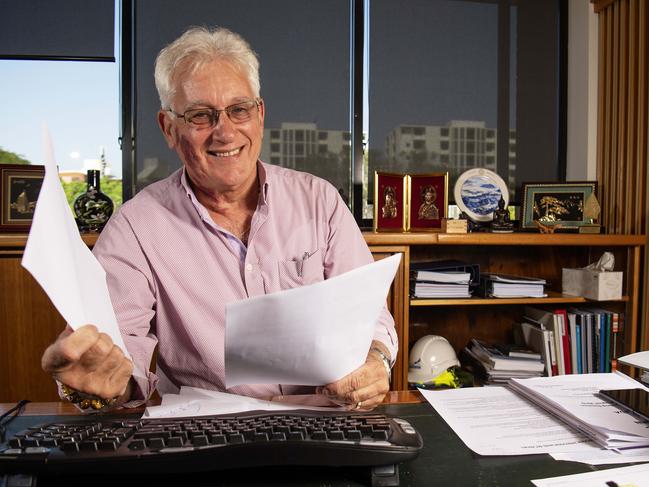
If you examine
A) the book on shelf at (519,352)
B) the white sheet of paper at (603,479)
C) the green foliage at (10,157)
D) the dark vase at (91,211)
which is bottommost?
the book on shelf at (519,352)

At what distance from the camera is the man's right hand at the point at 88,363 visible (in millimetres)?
672

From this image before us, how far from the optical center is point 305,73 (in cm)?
271

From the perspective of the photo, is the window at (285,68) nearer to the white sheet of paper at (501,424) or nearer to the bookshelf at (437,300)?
the bookshelf at (437,300)

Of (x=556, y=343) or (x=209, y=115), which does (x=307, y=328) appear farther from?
(x=556, y=343)

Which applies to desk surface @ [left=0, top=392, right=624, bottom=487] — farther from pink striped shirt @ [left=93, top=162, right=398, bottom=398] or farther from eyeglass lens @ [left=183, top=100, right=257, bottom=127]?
eyeglass lens @ [left=183, top=100, right=257, bottom=127]

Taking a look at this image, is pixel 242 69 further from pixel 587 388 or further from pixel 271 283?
pixel 587 388

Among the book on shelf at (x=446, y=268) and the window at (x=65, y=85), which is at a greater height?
the window at (x=65, y=85)

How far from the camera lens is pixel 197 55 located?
52.1 inches

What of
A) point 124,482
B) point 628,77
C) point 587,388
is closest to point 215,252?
point 124,482

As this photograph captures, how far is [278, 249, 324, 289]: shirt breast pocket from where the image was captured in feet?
4.46

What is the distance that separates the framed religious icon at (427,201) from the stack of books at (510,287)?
1.10ft

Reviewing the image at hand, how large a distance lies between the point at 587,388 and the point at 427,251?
1.63 m

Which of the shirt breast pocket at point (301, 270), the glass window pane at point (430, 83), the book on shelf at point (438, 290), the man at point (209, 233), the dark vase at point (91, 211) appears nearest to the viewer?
the man at point (209, 233)

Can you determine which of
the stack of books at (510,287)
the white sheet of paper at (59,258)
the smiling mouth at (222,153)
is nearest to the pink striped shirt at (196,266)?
the smiling mouth at (222,153)
